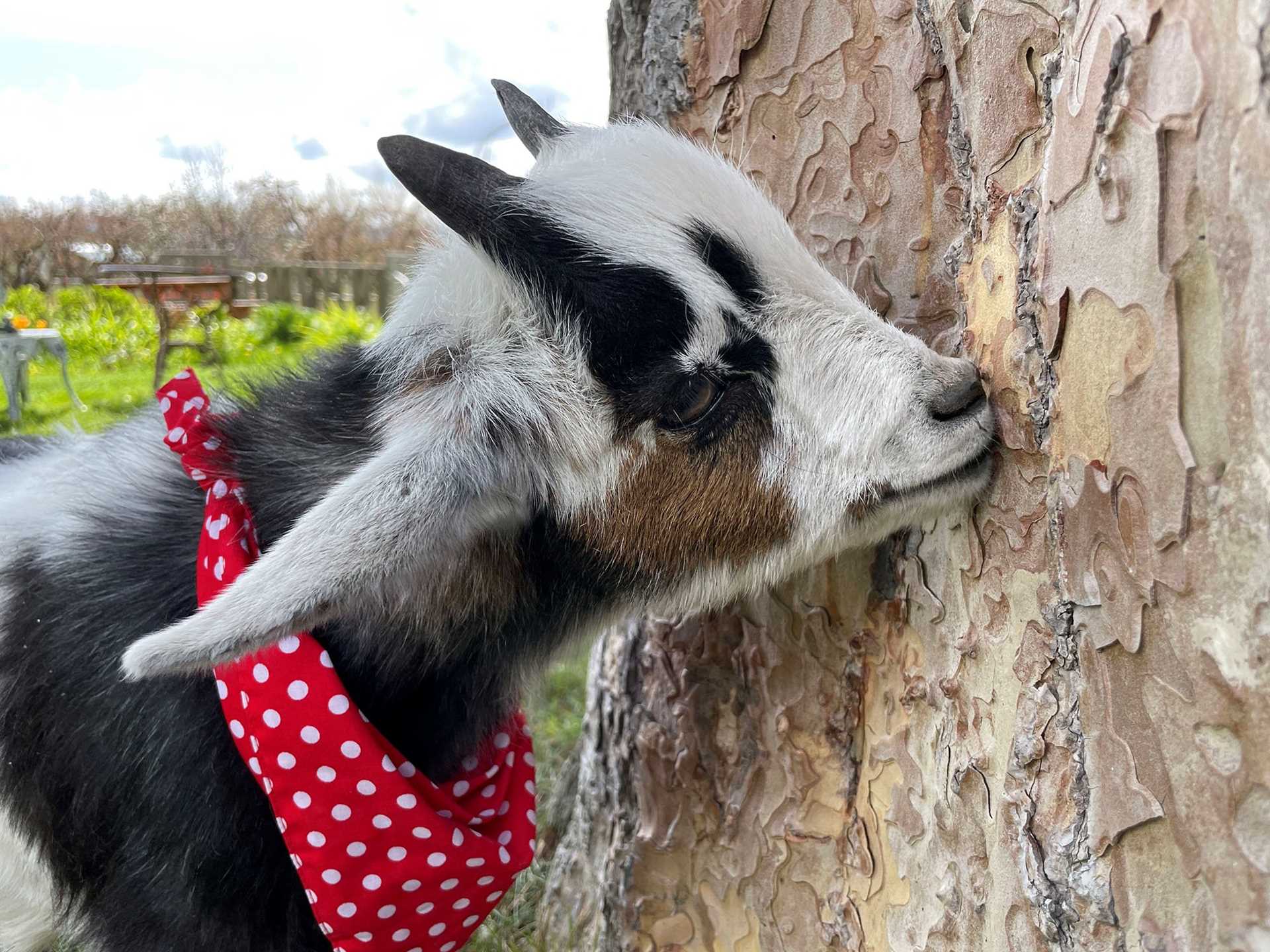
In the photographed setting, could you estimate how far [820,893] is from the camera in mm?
2223

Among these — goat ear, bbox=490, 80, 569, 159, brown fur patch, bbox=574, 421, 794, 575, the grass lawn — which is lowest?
the grass lawn

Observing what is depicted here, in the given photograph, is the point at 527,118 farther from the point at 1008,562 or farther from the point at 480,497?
the point at 1008,562

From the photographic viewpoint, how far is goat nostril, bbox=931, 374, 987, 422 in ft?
5.40

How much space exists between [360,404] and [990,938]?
59.6 inches

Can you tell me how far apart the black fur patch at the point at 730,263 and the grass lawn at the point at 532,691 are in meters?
0.83

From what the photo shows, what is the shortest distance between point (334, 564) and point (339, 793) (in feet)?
2.10

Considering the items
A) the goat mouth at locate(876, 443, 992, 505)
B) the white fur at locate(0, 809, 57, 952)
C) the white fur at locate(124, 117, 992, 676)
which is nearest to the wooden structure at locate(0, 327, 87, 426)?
the white fur at locate(0, 809, 57, 952)

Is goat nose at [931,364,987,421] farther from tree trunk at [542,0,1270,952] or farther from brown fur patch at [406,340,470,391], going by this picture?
brown fur patch at [406,340,470,391]

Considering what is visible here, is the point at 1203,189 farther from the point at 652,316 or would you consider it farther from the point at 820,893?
the point at 820,893

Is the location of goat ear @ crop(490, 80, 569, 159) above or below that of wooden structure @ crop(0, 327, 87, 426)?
above

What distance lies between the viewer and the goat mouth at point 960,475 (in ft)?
5.50

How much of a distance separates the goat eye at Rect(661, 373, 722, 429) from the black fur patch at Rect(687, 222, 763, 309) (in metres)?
0.15

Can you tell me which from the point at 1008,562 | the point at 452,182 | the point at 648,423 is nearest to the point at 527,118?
the point at 452,182

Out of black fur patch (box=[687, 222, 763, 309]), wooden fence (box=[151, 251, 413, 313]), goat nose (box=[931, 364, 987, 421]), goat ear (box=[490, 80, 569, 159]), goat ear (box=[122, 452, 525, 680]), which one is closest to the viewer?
goat ear (box=[122, 452, 525, 680])
